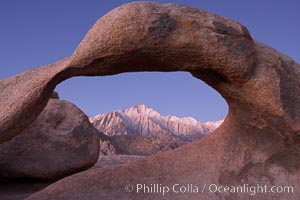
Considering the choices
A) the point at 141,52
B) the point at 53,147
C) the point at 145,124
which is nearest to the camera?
the point at 141,52

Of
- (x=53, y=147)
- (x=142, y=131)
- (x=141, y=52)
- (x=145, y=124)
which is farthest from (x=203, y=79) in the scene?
(x=145, y=124)

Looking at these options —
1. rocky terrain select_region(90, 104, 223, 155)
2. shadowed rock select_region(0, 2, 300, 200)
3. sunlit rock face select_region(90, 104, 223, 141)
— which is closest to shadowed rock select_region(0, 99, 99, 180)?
shadowed rock select_region(0, 2, 300, 200)

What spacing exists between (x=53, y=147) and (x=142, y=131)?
36.2 meters

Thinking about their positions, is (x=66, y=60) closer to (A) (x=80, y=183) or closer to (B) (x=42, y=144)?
(A) (x=80, y=183)

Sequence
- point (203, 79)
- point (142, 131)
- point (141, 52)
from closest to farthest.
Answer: point (141, 52) < point (203, 79) < point (142, 131)

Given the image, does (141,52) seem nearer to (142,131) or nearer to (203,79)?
(203,79)

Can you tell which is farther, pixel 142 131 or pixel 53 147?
pixel 142 131

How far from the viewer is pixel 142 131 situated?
42656mm

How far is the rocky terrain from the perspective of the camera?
1638 cm

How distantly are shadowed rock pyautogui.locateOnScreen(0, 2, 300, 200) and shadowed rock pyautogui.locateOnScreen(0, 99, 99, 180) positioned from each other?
1.86 m

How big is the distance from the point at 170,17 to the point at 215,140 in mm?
1947

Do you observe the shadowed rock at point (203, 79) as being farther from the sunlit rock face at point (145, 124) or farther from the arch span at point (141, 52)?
the sunlit rock face at point (145, 124)

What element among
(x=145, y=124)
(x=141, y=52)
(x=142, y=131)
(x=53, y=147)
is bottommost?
(x=53, y=147)

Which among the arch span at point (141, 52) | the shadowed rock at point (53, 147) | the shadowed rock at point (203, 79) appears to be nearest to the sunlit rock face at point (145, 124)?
the shadowed rock at point (53, 147)
